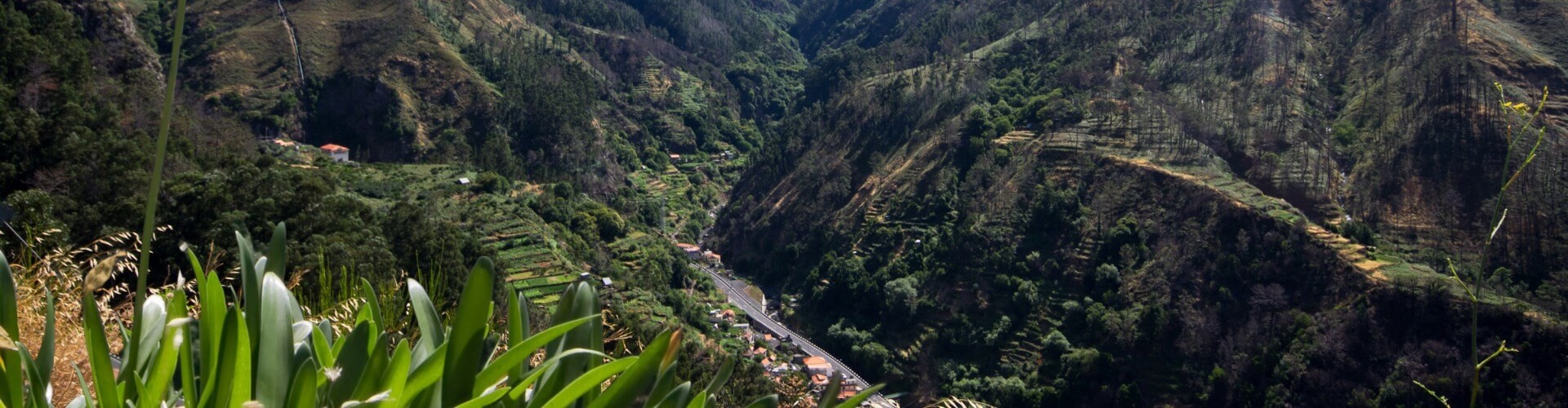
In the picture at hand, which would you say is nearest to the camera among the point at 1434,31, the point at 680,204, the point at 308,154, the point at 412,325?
the point at 412,325

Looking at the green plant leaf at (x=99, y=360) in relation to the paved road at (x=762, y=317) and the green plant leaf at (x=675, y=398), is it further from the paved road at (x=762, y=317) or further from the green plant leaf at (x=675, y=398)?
the paved road at (x=762, y=317)

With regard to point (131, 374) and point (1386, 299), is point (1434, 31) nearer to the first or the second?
point (1386, 299)

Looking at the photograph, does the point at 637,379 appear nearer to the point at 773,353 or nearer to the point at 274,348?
the point at 274,348

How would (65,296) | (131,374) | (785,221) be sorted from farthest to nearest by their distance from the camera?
(785,221) < (65,296) < (131,374)

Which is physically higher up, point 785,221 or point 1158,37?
point 1158,37

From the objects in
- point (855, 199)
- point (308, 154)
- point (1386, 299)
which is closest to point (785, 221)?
point (855, 199)

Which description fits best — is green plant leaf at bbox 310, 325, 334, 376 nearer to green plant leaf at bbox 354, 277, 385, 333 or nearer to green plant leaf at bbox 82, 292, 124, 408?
green plant leaf at bbox 354, 277, 385, 333
